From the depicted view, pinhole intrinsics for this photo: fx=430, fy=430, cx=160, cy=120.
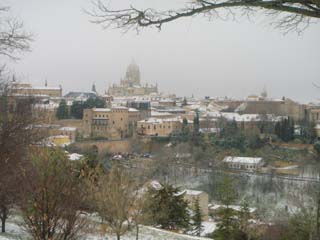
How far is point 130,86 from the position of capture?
77.2 m

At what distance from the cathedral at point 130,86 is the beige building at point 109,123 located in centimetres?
2846

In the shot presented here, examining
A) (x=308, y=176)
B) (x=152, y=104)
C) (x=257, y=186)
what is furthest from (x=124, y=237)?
(x=152, y=104)

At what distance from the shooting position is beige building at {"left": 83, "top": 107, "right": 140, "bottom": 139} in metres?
44.0

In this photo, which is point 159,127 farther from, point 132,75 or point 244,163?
point 132,75

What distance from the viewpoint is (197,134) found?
3806cm

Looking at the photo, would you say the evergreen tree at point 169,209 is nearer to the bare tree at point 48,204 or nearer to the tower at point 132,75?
the bare tree at point 48,204

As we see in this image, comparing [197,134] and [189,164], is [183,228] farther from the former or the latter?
[197,134]

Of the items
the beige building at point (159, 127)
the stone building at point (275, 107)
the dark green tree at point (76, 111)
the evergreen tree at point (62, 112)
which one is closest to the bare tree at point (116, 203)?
the evergreen tree at point (62, 112)

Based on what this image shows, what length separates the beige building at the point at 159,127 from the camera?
44.0 meters

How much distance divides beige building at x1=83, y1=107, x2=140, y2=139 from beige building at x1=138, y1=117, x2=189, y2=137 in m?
1.32

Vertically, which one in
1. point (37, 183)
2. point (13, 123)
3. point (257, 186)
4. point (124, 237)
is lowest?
point (257, 186)

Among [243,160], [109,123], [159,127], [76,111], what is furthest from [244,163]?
[76,111]

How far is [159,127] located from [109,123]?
544cm

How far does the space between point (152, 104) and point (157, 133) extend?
68.4 ft
